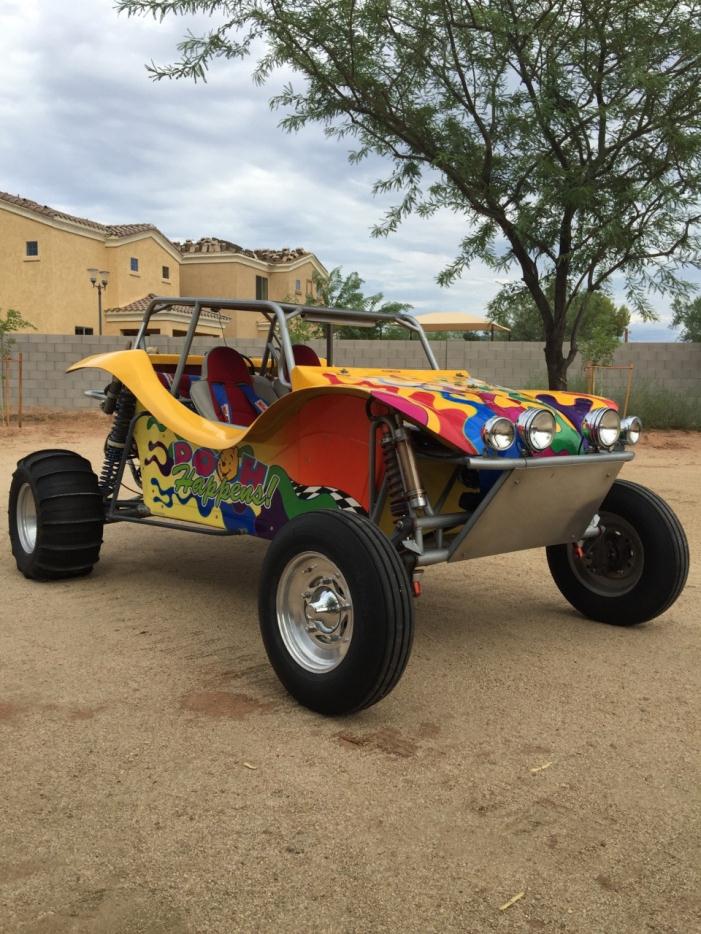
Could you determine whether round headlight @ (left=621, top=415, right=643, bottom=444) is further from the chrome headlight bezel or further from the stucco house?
the stucco house

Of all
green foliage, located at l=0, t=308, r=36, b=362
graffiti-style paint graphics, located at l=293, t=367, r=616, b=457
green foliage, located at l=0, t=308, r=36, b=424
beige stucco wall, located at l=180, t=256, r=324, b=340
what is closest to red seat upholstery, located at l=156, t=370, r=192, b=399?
graffiti-style paint graphics, located at l=293, t=367, r=616, b=457

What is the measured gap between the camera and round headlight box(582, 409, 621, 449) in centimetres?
417

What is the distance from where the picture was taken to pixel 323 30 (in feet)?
29.1

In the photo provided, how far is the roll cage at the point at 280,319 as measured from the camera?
4.79 meters

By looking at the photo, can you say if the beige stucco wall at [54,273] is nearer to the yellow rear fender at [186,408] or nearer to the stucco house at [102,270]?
the stucco house at [102,270]

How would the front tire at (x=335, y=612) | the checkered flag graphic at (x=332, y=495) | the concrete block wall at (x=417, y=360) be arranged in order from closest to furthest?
the front tire at (x=335, y=612), the checkered flag graphic at (x=332, y=495), the concrete block wall at (x=417, y=360)

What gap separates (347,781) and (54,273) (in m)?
31.8

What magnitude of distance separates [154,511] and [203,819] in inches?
114

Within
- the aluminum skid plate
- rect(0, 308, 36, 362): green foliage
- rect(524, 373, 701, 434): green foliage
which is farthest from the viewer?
rect(0, 308, 36, 362): green foliage

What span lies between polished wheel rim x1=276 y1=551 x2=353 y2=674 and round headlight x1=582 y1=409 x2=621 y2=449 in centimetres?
143

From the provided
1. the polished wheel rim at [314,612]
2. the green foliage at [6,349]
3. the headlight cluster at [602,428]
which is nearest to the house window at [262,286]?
the green foliage at [6,349]

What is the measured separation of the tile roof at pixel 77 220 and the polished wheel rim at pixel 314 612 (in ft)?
102

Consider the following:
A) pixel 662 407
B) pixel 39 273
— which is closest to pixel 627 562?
pixel 662 407

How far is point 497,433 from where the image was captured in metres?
3.70
